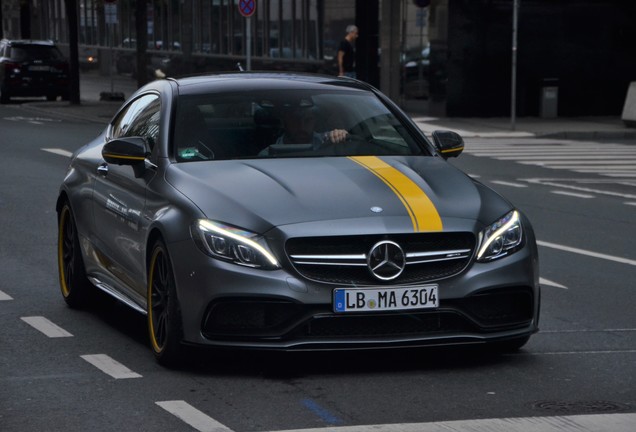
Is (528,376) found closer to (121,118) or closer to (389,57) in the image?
(121,118)

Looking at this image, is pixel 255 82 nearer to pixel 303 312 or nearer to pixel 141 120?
pixel 141 120

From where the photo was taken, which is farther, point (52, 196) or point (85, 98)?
point (85, 98)

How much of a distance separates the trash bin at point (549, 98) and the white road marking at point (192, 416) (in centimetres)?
2744

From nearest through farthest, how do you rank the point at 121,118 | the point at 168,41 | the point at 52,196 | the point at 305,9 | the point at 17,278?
the point at 121,118, the point at 17,278, the point at 52,196, the point at 305,9, the point at 168,41

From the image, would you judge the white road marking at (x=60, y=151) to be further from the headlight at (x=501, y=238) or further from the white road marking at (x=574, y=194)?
the headlight at (x=501, y=238)

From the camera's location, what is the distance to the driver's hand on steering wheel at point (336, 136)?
826 centimetres

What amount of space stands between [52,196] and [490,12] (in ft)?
60.9

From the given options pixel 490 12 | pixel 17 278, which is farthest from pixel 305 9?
pixel 17 278

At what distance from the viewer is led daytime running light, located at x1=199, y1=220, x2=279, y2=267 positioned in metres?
6.99

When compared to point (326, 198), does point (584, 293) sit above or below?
below

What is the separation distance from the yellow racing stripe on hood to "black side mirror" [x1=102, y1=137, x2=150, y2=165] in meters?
1.10

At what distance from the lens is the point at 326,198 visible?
7.28m

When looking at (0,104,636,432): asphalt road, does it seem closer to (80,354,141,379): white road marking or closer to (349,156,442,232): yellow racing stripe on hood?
(80,354,141,379): white road marking

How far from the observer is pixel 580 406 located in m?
6.59
